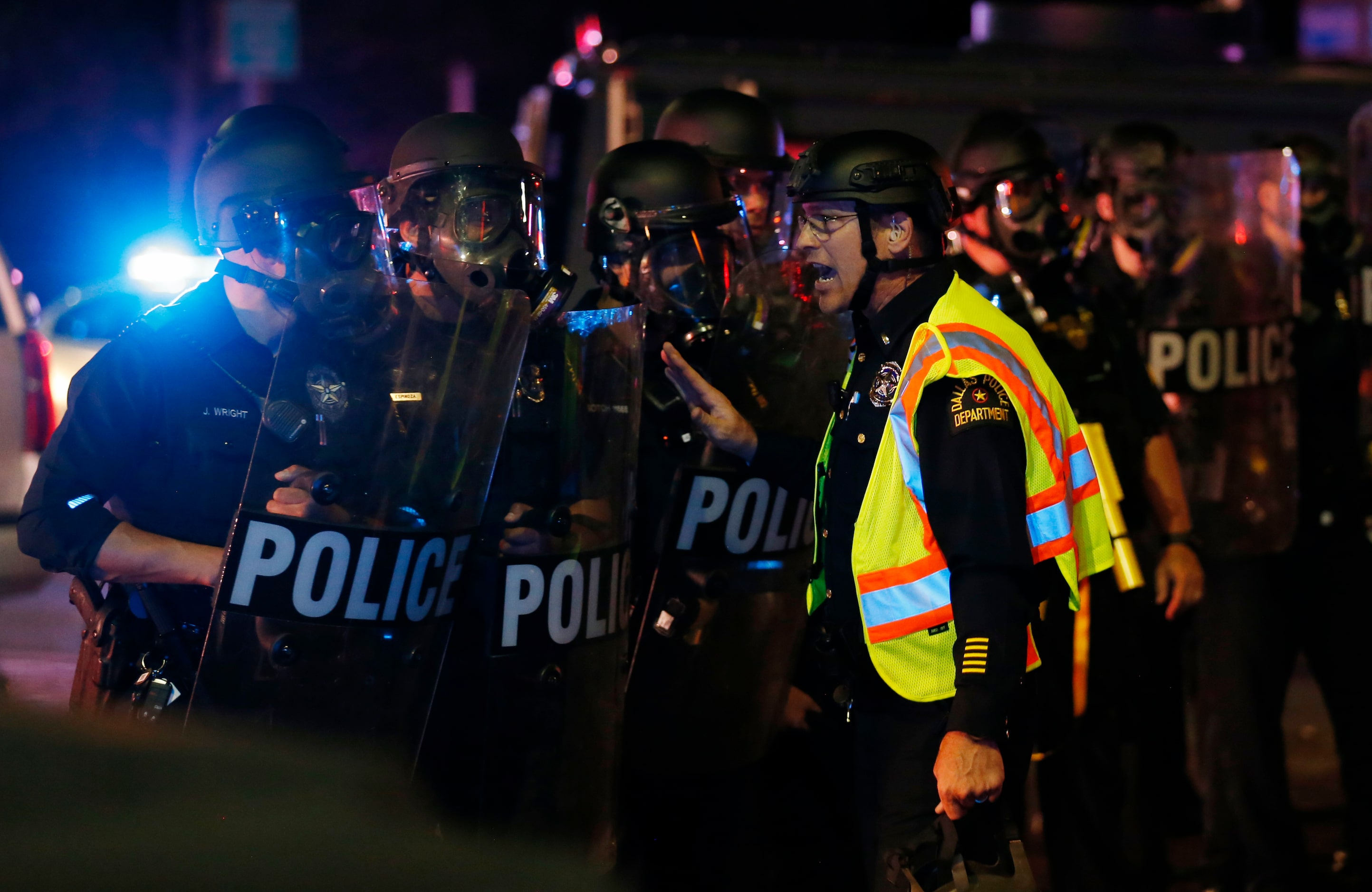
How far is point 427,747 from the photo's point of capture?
10.0 ft

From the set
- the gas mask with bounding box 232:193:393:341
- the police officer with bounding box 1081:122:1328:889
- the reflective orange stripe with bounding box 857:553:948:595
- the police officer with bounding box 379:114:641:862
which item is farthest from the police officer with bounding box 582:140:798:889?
the police officer with bounding box 1081:122:1328:889

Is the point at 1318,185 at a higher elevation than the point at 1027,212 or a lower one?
higher

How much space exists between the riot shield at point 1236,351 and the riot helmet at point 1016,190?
57 centimetres

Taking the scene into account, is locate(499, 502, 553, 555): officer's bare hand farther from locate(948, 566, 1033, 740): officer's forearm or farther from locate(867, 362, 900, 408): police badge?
locate(948, 566, 1033, 740): officer's forearm

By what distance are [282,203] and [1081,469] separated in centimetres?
184

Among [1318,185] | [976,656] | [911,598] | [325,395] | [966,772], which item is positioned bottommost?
[966,772]

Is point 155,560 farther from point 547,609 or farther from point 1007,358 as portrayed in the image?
point 1007,358

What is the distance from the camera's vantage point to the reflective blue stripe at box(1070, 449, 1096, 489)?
287 centimetres

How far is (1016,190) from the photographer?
14.4ft

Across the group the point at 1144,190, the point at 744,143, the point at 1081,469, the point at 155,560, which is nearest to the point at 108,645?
the point at 155,560

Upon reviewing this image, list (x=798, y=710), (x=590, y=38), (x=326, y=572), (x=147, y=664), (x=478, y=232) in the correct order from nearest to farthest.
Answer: (x=326, y=572) < (x=147, y=664) < (x=478, y=232) < (x=798, y=710) < (x=590, y=38)

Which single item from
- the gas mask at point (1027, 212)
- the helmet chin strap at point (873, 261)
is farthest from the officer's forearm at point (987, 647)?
the gas mask at point (1027, 212)

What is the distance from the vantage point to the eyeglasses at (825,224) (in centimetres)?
295

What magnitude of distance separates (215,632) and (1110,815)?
2.78 meters
